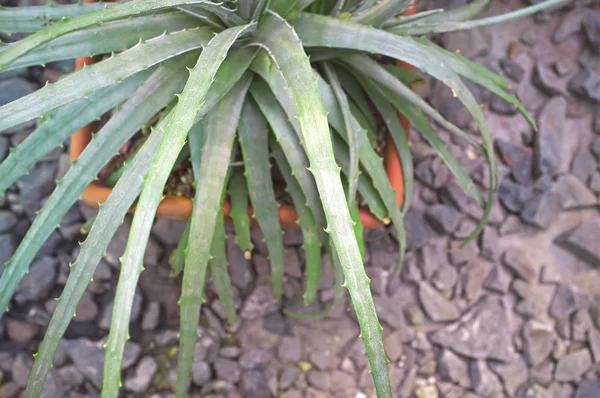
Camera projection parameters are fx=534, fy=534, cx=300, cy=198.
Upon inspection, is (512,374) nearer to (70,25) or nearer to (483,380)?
(483,380)

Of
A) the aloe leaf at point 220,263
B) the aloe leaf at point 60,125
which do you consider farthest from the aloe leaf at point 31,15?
the aloe leaf at point 220,263

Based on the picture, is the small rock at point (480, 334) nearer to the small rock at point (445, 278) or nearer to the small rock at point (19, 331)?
the small rock at point (445, 278)

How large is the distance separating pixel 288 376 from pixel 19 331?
507mm

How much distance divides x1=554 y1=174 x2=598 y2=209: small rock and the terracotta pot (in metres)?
0.41

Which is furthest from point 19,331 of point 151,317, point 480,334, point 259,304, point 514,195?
point 514,195

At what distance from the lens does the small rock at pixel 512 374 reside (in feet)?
3.38

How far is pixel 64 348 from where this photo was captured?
39.0 inches

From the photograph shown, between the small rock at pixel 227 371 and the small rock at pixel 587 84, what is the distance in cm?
90

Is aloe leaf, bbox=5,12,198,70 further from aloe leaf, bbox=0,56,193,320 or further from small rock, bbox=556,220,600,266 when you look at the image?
small rock, bbox=556,220,600,266

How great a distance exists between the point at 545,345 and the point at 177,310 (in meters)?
0.72

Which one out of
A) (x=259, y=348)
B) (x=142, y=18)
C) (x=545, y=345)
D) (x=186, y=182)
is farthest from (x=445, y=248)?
(x=142, y=18)

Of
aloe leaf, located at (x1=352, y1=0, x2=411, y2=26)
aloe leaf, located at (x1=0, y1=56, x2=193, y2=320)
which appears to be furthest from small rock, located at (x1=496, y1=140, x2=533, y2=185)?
aloe leaf, located at (x1=0, y1=56, x2=193, y2=320)

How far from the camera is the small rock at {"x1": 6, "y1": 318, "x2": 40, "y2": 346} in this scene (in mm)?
991

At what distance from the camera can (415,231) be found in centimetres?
107
